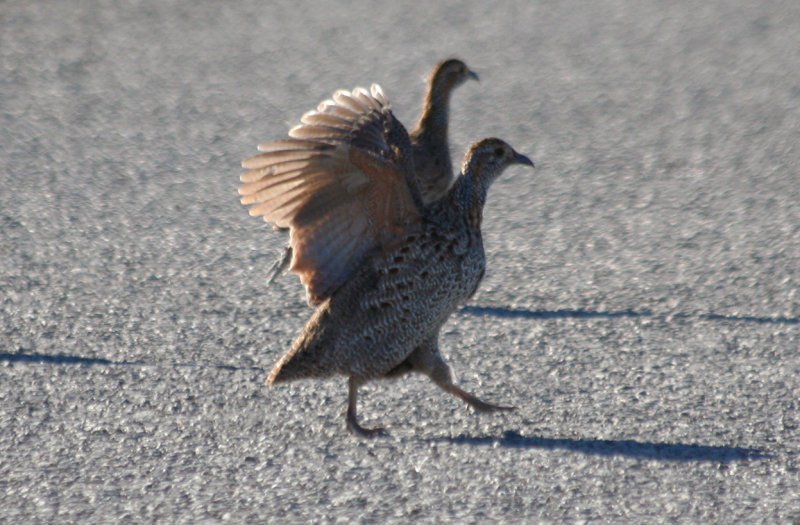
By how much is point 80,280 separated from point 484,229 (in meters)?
2.15

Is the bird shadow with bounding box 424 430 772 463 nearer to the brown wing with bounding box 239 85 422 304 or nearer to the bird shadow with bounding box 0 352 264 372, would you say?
the brown wing with bounding box 239 85 422 304

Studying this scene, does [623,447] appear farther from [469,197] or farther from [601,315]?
[601,315]

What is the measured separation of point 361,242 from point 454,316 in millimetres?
1303

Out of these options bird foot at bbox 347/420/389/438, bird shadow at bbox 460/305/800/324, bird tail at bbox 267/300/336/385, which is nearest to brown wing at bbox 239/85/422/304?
bird tail at bbox 267/300/336/385

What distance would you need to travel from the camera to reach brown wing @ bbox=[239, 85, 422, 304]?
419 centimetres

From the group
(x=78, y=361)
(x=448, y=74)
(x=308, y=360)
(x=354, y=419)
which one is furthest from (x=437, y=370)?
(x=448, y=74)

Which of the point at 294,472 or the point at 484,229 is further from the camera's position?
the point at 484,229

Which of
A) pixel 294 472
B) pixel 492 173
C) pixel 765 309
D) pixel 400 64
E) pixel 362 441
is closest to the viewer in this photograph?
pixel 294 472

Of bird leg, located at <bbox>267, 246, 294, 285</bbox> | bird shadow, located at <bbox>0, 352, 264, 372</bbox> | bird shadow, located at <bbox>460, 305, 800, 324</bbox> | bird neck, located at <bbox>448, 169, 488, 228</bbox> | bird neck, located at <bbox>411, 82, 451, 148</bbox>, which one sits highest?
bird neck, located at <bbox>411, 82, 451, 148</bbox>

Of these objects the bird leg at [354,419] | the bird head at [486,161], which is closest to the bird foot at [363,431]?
the bird leg at [354,419]

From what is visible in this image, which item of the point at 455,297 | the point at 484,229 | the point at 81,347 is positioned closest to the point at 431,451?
the point at 455,297

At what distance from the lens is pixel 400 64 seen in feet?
35.4

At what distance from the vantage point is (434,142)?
6203mm

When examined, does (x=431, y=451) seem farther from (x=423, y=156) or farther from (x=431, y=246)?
(x=423, y=156)
